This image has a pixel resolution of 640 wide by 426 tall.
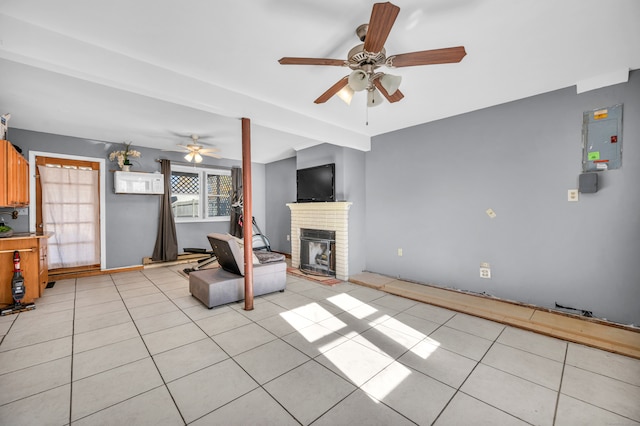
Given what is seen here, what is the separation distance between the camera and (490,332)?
2.65 meters

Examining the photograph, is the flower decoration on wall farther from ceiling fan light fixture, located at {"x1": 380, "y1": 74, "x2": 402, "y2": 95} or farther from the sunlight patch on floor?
ceiling fan light fixture, located at {"x1": 380, "y1": 74, "x2": 402, "y2": 95}

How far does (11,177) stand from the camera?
3.31 meters

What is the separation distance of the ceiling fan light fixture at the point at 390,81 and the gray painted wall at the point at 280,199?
181 inches

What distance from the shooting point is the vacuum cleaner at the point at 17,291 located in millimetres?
3104

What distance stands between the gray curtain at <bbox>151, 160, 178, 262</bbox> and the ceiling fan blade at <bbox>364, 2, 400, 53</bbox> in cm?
543

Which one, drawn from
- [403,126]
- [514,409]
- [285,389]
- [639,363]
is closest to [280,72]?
[403,126]

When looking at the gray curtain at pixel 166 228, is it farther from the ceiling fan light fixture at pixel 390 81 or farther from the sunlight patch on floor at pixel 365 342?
the ceiling fan light fixture at pixel 390 81

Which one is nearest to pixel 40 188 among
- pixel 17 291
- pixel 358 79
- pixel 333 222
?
pixel 17 291

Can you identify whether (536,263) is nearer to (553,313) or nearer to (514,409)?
(553,313)

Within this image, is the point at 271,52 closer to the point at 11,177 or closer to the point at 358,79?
the point at 358,79

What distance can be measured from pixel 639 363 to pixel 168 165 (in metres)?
7.38

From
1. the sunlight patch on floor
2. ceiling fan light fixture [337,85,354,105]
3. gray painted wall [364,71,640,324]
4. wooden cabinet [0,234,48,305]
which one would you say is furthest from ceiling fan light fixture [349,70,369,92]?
wooden cabinet [0,234,48,305]

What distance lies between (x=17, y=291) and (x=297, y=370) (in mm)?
3686

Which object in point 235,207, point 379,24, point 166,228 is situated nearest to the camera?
point 379,24
